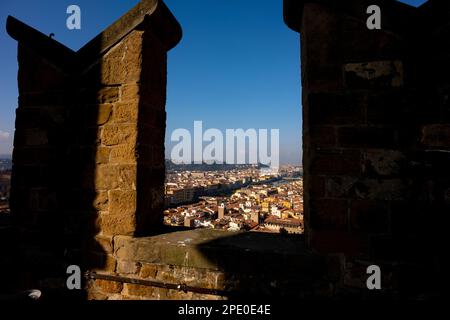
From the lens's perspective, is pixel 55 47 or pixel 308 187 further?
pixel 55 47

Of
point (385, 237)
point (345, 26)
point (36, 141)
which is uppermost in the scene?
point (345, 26)

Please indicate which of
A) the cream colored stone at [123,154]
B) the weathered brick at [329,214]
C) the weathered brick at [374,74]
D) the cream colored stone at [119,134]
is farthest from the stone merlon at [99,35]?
the weathered brick at [329,214]

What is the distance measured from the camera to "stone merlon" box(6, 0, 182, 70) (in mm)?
2393

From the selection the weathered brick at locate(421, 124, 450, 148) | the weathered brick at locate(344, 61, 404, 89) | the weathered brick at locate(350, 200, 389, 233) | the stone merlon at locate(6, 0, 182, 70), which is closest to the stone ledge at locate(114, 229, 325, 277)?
the weathered brick at locate(350, 200, 389, 233)

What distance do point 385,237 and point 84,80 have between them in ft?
9.66

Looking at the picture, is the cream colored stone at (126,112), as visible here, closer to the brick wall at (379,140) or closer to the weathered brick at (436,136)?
the brick wall at (379,140)

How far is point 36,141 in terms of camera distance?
255cm

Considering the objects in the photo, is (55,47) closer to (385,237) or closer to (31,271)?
(31,271)

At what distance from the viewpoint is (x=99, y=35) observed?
8.24 feet

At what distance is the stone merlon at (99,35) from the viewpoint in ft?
7.85

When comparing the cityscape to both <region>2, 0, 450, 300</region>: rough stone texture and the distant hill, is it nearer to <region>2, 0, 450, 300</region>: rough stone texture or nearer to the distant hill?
<region>2, 0, 450, 300</region>: rough stone texture

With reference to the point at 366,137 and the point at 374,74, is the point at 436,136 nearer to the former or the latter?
the point at 366,137
